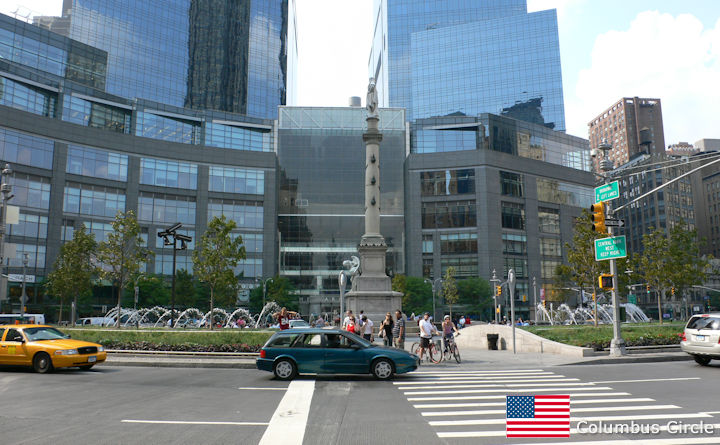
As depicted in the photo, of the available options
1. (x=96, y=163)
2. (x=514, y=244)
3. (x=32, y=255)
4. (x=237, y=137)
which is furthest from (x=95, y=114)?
(x=514, y=244)

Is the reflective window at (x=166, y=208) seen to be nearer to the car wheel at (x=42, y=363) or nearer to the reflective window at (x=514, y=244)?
the reflective window at (x=514, y=244)

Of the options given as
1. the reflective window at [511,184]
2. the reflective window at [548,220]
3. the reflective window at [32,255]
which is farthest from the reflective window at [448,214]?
the reflective window at [32,255]

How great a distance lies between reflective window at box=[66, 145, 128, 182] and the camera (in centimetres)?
7619

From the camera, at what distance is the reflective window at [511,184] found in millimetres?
92688

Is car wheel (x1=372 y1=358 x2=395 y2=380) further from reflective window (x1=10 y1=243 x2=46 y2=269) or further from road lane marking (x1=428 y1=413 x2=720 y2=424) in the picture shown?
reflective window (x1=10 y1=243 x2=46 y2=269)

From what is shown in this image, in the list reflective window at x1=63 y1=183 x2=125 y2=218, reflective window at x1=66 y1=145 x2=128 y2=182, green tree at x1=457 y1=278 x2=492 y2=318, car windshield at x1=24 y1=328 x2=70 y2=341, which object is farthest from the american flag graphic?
reflective window at x1=66 y1=145 x2=128 y2=182

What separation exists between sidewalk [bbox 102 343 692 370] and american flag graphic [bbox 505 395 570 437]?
14302 mm

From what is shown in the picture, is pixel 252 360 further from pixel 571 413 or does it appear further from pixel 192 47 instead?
pixel 192 47

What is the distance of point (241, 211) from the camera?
87.3 metres

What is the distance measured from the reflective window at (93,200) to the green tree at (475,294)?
5432cm

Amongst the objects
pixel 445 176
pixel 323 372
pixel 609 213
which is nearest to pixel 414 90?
pixel 445 176

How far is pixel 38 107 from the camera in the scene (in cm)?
7575

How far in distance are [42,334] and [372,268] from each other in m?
20.4

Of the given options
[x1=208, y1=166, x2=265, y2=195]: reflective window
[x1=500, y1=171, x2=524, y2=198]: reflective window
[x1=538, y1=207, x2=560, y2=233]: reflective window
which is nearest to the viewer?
[x1=208, y1=166, x2=265, y2=195]: reflective window
